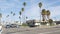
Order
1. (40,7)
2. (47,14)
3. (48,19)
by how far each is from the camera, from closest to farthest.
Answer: (40,7), (47,14), (48,19)

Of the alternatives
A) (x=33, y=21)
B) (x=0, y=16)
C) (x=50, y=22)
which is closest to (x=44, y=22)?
(x=50, y=22)

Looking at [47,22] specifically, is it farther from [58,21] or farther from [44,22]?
[58,21]

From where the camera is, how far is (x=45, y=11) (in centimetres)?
11419

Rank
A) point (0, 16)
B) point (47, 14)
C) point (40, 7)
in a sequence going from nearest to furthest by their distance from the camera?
1. point (40, 7)
2. point (47, 14)
3. point (0, 16)

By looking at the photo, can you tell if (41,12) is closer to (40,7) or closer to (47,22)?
(40,7)

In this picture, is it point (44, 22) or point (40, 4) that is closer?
point (40, 4)

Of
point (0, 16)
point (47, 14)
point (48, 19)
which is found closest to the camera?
point (47, 14)

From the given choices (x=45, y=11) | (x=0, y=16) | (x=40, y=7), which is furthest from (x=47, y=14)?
(x=0, y=16)

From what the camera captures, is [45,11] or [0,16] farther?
[0,16]

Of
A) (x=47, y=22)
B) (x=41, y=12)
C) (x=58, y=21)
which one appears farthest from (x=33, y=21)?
(x=58, y=21)

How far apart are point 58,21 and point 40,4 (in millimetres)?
65263

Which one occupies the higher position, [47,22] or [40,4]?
[40,4]

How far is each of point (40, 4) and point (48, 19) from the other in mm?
22163

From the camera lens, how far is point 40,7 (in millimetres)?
108188
